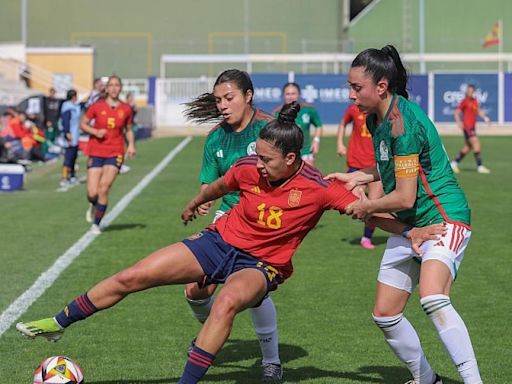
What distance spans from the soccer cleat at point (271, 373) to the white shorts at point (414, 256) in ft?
3.67

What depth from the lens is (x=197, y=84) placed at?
46781 mm

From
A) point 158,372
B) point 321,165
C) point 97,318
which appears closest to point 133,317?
point 97,318

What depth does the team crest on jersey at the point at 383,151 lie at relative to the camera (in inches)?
234

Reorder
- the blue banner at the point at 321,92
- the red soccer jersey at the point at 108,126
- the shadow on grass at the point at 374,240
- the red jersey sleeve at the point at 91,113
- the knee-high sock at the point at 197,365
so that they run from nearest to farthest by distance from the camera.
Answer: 1. the knee-high sock at the point at 197,365
2. the shadow on grass at the point at 374,240
3. the red soccer jersey at the point at 108,126
4. the red jersey sleeve at the point at 91,113
5. the blue banner at the point at 321,92

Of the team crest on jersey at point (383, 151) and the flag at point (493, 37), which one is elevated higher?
the flag at point (493, 37)

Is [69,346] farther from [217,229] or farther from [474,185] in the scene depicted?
[474,185]

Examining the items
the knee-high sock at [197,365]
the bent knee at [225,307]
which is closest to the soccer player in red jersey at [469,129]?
the bent knee at [225,307]

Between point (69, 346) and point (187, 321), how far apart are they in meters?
1.29

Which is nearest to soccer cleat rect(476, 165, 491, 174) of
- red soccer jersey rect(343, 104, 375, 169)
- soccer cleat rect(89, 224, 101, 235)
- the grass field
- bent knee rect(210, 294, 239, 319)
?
the grass field

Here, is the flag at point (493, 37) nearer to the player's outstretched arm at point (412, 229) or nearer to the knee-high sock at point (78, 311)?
the player's outstretched arm at point (412, 229)

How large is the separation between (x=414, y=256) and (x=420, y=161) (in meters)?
0.60

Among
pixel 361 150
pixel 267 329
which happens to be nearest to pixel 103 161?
pixel 361 150

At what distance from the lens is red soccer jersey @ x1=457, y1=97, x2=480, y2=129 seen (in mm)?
25250

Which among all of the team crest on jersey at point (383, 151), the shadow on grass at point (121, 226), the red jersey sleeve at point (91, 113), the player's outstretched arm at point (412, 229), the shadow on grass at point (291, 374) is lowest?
the shadow on grass at point (291, 374)
